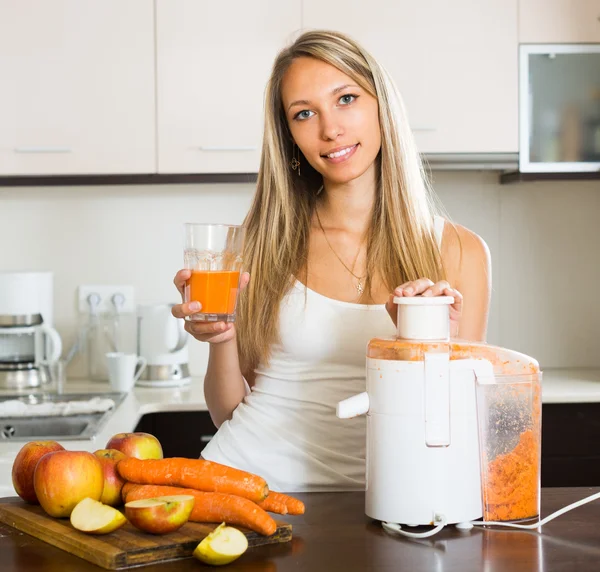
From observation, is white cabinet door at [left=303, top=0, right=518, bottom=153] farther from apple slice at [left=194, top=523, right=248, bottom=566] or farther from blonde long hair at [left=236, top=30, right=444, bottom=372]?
apple slice at [left=194, top=523, right=248, bottom=566]

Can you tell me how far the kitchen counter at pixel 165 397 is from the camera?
2.04m

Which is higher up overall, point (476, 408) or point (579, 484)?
point (476, 408)

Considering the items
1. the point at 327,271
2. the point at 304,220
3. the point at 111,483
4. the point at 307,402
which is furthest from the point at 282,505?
the point at 304,220

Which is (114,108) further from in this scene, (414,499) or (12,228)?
(414,499)

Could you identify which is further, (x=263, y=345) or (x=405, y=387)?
(x=263, y=345)

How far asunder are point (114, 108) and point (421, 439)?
191 centimetres

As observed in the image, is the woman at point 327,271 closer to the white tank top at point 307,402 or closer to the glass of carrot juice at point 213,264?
the white tank top at point 307,402

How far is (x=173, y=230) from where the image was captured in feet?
9.97

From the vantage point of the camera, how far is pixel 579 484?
8.38 ft

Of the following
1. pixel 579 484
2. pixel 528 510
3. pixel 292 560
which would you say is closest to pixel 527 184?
pixel 579 484

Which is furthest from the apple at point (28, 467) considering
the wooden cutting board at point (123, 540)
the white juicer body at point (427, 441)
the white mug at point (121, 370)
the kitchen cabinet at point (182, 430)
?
the white mug at point (121, 370)

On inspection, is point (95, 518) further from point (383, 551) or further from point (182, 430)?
point (182, 430)

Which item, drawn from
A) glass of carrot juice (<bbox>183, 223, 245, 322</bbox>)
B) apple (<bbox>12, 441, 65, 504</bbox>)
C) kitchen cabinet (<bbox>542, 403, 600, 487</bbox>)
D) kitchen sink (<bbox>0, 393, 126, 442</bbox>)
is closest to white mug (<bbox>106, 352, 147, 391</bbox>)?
kitchen sink (<bbox>0, 393, 126, 442</bbox>)

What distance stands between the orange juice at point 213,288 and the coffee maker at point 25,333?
160cm
